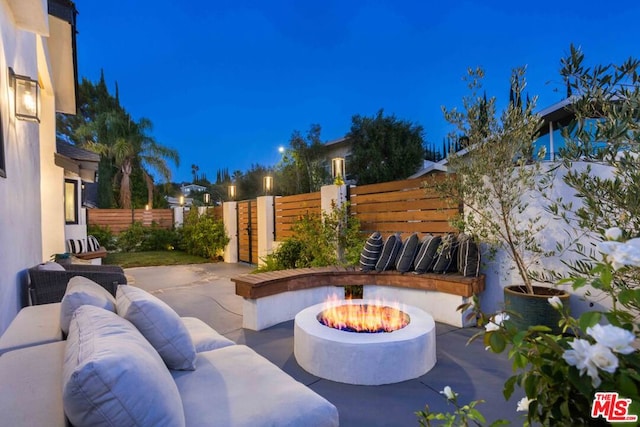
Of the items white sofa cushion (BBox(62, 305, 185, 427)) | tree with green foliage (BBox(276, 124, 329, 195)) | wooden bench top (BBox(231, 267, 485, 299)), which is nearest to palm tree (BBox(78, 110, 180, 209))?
tree with green foliage (BBox(276, 124, 329, 195))

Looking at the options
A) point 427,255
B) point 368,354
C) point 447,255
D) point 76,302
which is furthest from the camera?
point 427,255

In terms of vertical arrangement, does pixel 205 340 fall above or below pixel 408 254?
below

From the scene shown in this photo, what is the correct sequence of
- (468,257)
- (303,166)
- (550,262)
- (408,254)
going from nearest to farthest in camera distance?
(550,262)
(468,257)
(408,254)
(303,166)

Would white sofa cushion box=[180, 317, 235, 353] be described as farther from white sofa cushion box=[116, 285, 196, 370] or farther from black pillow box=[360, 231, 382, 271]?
black pillow box=[360, 231, 382, 271]

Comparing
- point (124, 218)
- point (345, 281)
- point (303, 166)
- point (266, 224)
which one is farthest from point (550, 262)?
point (124, 218)

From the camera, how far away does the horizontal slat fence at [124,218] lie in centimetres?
1263

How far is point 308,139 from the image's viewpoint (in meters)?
17.2

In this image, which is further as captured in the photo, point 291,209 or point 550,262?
point 291,209

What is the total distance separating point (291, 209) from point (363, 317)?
4.75 meters

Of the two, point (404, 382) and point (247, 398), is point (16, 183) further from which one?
point (404, 382)

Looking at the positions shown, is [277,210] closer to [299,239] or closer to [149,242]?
[299,239]

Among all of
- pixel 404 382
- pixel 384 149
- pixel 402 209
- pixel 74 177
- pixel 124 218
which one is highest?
pixel 384 149

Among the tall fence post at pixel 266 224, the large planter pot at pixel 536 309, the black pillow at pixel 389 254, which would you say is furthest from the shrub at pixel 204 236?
the large planter pot at pixel 536 309

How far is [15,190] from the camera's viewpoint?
3.16 meters
